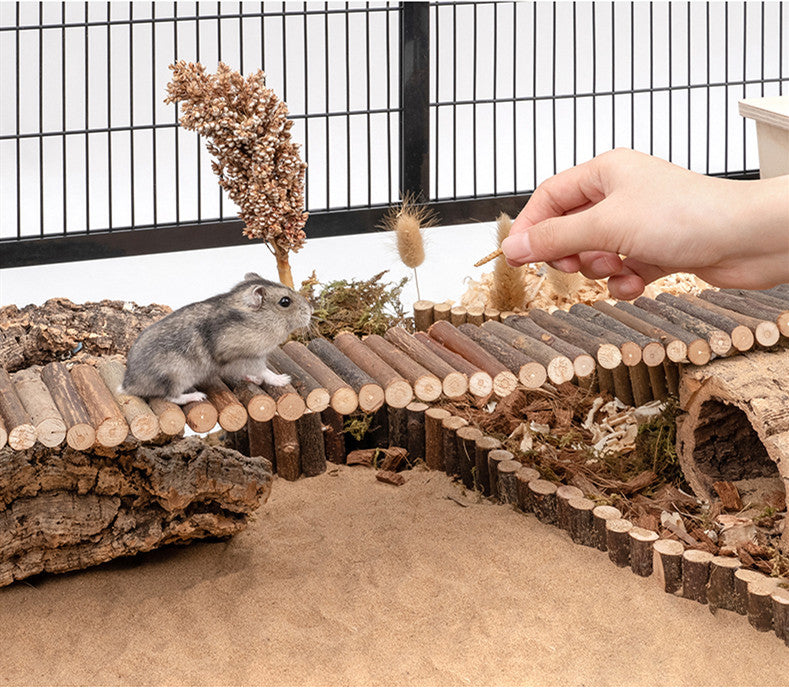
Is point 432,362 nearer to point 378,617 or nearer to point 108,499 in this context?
point 378,617

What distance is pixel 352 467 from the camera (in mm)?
5109

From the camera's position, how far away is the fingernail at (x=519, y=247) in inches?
109

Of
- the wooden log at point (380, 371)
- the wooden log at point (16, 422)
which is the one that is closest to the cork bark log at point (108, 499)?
the wooden log at point (16, 422)

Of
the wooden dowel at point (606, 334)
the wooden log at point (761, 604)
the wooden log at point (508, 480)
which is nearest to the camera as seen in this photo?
the wooden log at point (761, 604)

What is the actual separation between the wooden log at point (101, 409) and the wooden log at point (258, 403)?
0.39 meters

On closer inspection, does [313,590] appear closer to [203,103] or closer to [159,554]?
[159,554]

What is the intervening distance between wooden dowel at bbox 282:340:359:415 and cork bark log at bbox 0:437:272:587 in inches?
17.2

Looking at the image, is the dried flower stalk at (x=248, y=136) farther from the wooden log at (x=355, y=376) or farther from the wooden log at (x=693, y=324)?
the wooden log at (x=693, y=324)

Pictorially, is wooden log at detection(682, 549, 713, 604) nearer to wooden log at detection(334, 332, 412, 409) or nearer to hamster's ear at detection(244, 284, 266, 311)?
wooden log at detection(334, 332, 412, 409)

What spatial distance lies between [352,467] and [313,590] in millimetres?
1047

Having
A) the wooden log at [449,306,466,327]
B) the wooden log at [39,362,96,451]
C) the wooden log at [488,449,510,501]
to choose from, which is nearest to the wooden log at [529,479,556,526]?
the wooden log at [488,449,510,501]

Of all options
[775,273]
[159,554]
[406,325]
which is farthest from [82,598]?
[775,273]

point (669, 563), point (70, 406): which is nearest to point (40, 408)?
point (70, 406)

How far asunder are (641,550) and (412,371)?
103 centimetres
